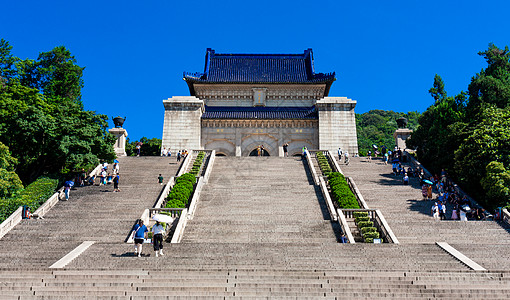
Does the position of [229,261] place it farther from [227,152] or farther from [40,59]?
[40,59]

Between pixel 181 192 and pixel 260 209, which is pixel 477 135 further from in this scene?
A: pixel 181 192

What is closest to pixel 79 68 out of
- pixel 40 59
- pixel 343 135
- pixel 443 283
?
pixel 40 59

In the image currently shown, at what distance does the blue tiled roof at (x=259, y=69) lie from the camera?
4709 centimetres

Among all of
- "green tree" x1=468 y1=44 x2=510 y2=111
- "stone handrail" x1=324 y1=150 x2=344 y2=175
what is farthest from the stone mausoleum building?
"green tree" x1=468 y1=44 x2=510 y2=111

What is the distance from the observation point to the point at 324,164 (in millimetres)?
29188

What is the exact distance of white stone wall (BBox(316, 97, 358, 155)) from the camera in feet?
133

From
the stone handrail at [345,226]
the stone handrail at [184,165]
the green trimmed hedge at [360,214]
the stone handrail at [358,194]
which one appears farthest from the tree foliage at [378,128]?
the stone handrail at [345,226]

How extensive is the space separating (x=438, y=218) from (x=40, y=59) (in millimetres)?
39260

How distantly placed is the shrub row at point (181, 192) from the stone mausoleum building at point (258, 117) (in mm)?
16772

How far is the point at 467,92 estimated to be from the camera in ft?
105

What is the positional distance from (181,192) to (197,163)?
8446 millimetres

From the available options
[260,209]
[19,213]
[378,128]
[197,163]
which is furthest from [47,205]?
[378,128]

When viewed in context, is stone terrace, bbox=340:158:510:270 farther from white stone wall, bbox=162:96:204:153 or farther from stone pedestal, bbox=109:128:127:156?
stone pedestal, bbox=109:128:127:156

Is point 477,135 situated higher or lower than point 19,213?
higher
